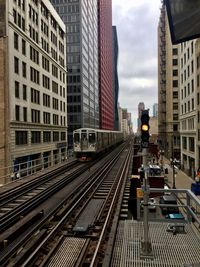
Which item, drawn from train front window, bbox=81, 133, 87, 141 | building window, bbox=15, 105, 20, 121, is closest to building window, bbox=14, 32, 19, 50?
building window, bbox=15, 105, 20, 121

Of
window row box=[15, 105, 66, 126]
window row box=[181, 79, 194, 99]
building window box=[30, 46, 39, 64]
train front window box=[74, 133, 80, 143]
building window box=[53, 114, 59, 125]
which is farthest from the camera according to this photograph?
building window box=[53, 114, 59, 125]

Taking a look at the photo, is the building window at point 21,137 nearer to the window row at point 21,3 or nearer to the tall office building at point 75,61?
the window row at point 21,3

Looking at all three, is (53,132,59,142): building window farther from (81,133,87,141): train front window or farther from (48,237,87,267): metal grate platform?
(48,237,87,267): metal grate platform

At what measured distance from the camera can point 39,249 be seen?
9867mm

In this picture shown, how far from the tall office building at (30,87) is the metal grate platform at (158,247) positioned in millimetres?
16346

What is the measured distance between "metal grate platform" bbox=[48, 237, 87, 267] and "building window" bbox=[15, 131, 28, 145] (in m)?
28.2

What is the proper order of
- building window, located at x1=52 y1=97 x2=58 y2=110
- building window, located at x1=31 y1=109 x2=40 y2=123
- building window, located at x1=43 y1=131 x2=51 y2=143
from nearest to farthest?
building window, located at x1=31 y1=109 x2=40 y2=123 → building window, located at x1=43 y1=131 x2=51 y2=143 → building window, located at x1=52 y1=97 x2=58 y2=110

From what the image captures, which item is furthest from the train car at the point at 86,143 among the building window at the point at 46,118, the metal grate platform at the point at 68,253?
the metal grate platform at the point at 68,253

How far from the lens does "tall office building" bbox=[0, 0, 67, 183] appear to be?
35188 millimetres

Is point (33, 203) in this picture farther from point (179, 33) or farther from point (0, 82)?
point (0, 82)

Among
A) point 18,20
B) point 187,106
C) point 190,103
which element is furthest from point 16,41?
point 187,106

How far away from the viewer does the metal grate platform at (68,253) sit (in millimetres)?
8841

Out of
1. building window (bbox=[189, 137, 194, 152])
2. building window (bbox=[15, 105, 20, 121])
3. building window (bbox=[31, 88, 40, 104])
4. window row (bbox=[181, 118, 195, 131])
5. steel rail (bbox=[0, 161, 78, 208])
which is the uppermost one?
building window (bbox=[31, 88, 40, 104])

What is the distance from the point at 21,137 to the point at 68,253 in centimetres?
3096
